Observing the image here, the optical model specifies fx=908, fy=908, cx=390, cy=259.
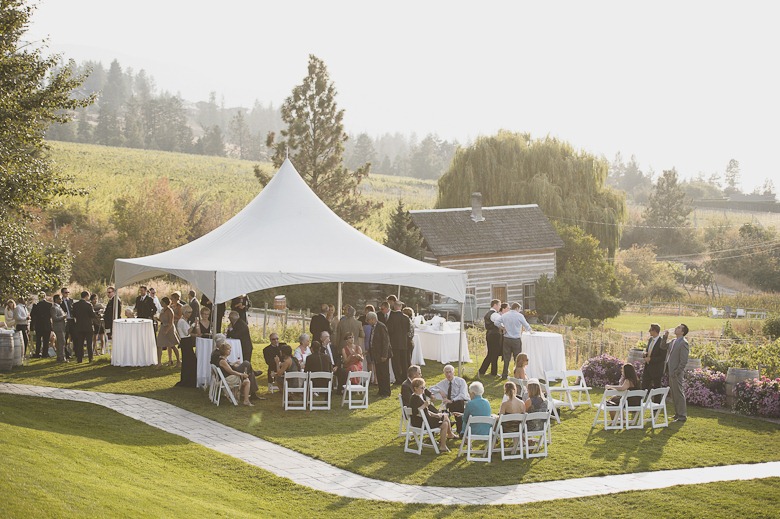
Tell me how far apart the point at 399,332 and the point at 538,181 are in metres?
34.1

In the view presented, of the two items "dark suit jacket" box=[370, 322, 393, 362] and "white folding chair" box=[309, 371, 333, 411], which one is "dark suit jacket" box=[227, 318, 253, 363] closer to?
"white folding chair" box=[309, 371, 333, 411]

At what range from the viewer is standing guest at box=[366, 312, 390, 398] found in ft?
57.2

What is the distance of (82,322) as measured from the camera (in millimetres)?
20391

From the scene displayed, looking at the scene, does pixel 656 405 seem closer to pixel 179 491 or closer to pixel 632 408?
pixel 632 408

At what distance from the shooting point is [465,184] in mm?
51406

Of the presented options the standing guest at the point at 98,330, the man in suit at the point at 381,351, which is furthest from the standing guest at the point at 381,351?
the standing guest at the point at 98,330

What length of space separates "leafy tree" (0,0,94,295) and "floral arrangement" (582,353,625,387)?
11287 mm

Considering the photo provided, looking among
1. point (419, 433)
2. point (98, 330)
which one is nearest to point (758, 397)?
point (419, 433)

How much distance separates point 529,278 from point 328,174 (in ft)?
35.2

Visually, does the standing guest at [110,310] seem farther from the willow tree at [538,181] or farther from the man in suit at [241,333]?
the willow tree at [538,181]

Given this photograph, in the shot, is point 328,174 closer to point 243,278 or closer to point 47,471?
point 243,278

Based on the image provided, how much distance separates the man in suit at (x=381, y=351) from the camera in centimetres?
1742

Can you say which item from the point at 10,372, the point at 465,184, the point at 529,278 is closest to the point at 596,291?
the point at 529,278

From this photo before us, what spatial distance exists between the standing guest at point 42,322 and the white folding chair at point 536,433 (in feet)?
39.8
